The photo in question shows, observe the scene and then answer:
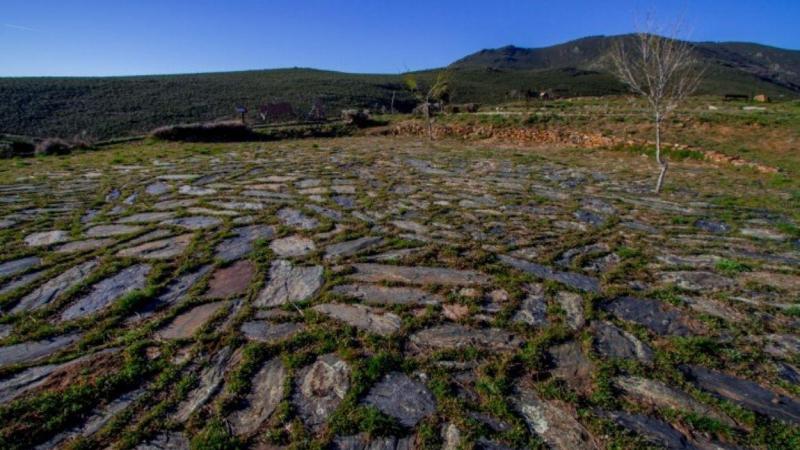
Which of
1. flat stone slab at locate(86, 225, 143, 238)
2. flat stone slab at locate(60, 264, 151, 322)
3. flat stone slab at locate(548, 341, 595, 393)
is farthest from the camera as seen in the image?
flat stone slab at locate(86, 225, 143, 238)

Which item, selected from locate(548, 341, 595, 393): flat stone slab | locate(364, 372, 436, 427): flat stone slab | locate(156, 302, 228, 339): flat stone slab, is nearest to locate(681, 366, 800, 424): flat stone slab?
locate(548, 341, 595, 393): flat stone slab

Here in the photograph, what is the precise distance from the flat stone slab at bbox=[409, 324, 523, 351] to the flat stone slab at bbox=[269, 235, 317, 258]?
5.46 feet

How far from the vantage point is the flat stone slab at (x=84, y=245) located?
4.13 m

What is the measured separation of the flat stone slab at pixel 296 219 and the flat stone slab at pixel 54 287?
1.81 metres

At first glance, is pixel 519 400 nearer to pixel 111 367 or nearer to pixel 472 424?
pixel 472 424

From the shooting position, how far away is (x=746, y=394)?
232 cm

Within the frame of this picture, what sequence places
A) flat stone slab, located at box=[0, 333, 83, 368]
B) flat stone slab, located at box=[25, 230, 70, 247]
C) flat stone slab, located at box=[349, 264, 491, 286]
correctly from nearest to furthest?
1. flat stone slab, located at box=[0, 333, 83, 368]
2. flat stone slab, located at box=[349, 264, 491, 286]
3. flat stone slab, located at box=[25, 230, 70, 247]

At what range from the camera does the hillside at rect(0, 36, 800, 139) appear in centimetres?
2741

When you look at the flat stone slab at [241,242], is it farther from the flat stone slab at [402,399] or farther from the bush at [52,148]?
the bush at [52,148]

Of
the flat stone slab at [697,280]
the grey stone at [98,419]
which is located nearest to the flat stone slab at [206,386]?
the grey stone at [98,419]

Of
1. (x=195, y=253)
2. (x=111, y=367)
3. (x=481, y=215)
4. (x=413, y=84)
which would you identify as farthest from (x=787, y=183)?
(x=413, y=84)

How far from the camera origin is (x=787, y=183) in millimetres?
8891

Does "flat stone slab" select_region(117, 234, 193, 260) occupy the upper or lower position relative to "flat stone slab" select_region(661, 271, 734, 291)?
lower

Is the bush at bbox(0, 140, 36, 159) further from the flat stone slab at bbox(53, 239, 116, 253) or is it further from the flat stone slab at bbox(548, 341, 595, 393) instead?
the flat stone slab at bbox(548, 341, 595, 393)
